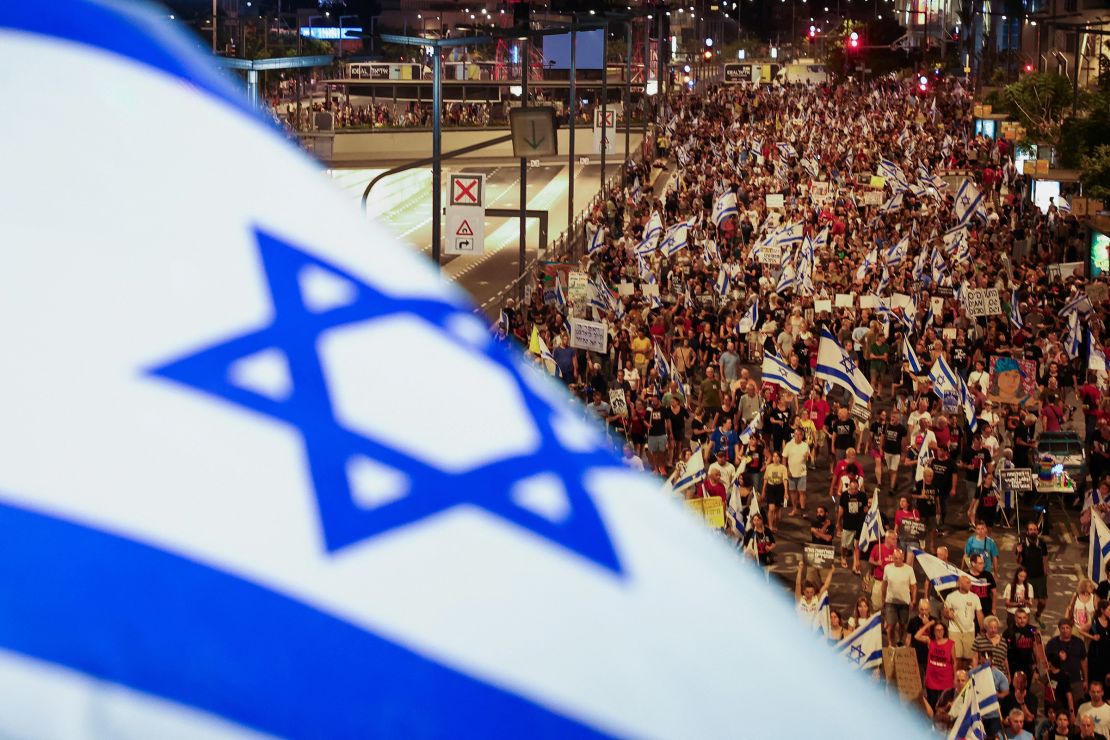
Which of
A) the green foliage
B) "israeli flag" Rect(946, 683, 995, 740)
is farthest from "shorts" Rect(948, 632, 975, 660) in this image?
the green foliage

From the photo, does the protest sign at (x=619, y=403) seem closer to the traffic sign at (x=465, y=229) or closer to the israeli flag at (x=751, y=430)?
the israeli flag at (x=751, y=430)

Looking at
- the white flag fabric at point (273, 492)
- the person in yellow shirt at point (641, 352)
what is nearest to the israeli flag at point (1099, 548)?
the person in yellow shirt at point (641, 352)

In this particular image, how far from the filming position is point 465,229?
100ft

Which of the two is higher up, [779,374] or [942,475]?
[779,374]

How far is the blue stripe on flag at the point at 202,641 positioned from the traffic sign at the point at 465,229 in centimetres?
2867

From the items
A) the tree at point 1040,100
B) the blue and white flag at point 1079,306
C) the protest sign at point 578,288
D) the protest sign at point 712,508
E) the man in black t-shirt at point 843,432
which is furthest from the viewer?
the tree at point 1040,100

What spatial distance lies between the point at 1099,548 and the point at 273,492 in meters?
14.0

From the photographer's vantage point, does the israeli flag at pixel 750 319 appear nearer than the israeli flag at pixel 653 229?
Yes

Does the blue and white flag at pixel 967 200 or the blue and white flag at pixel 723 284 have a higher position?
the blue and white flag at pixel 967 200

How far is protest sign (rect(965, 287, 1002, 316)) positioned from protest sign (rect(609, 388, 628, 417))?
766cm

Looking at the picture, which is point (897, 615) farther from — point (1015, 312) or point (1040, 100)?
point (1040, 100)

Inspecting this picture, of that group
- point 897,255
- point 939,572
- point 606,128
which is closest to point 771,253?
point 897,255

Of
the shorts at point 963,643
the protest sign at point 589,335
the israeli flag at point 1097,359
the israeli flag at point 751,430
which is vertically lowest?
the shorts at point 963,643

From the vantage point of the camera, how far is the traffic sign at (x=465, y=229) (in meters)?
30.4
